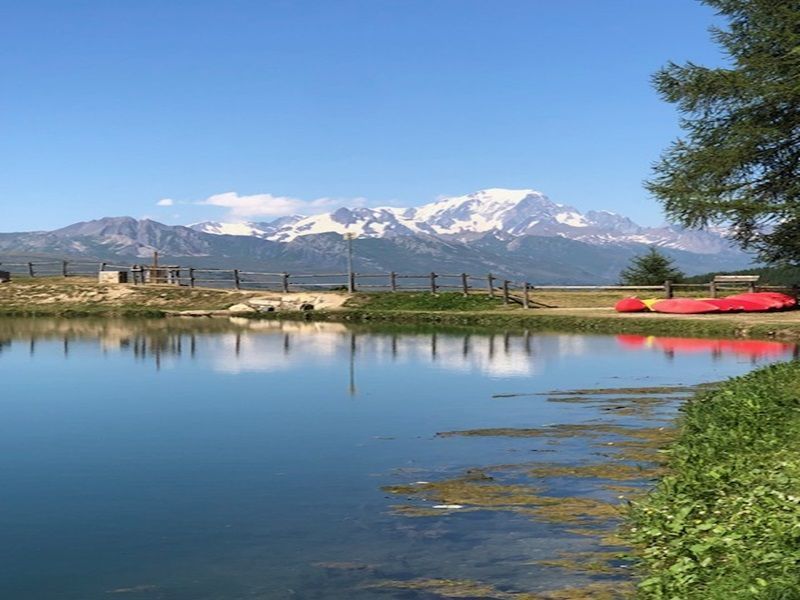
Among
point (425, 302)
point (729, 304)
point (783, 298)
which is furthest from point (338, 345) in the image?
point (783, 298)

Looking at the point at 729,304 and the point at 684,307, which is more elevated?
the point at 729,304

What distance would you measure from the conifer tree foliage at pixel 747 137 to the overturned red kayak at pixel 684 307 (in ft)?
55.5

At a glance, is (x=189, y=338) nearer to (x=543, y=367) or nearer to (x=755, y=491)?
(x=543, y=367)

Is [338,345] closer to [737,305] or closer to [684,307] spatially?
[684,307]

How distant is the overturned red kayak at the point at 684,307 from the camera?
54.5 metres

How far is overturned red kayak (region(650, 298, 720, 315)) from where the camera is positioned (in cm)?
5450

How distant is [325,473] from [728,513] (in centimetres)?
764

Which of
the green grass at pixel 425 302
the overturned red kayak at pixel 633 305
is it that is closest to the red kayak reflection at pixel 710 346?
the overturned red kayak at pixel 633 305

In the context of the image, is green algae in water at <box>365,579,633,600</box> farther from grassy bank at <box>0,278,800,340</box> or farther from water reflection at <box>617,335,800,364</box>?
grassy bank at <box>0,278,800,340</box>

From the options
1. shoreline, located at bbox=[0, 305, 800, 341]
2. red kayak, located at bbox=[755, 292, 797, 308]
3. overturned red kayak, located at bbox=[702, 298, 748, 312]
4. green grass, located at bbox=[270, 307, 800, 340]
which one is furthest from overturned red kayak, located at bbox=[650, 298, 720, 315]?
green grass, located at bbox=[270, 307, 800, 340]

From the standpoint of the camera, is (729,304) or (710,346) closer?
(710,346)

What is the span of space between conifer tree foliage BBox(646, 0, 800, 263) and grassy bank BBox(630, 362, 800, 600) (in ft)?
55.4

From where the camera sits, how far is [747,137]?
33938 millimetres

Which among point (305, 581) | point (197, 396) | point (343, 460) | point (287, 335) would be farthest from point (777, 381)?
point (287, 335)
